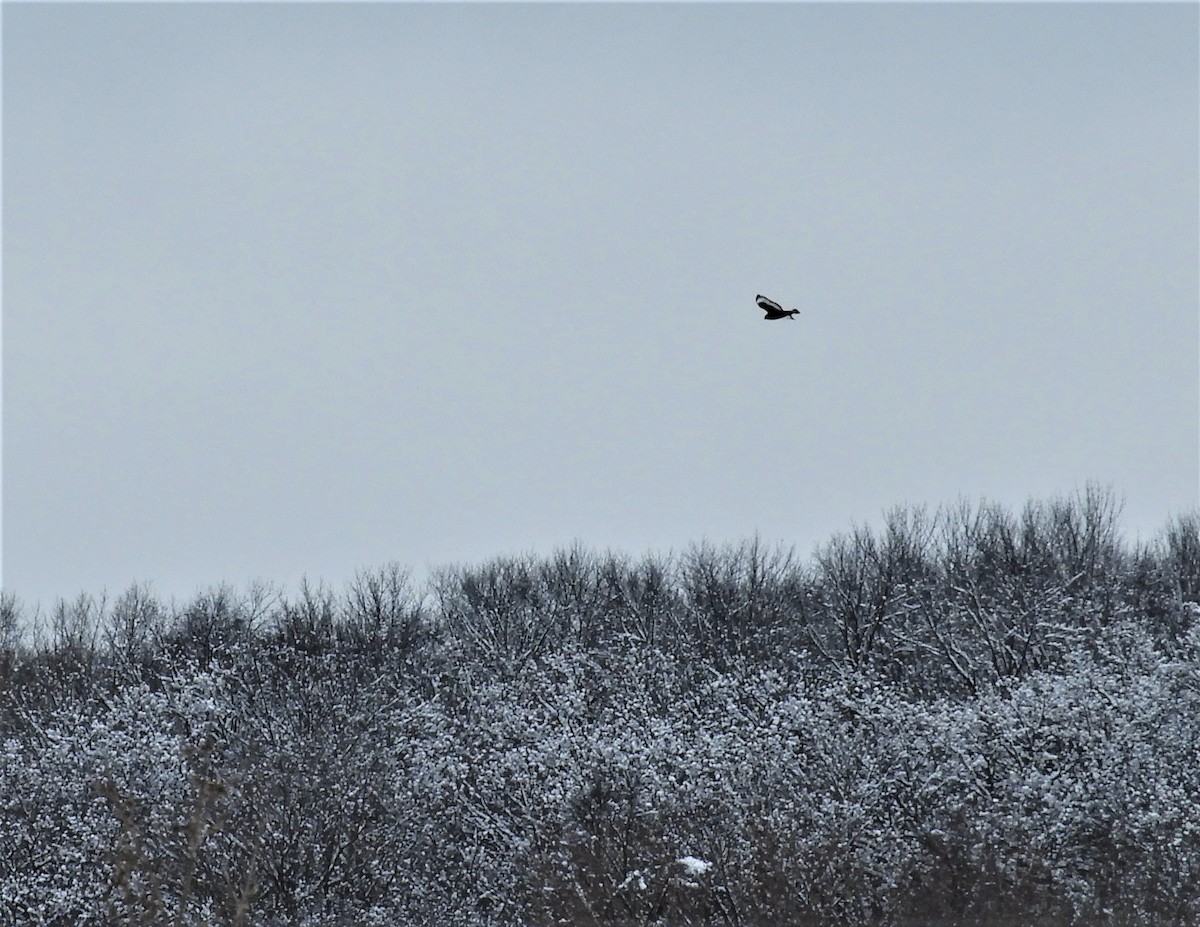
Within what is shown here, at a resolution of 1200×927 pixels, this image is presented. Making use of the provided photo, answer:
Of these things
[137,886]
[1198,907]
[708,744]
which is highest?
[708,744]

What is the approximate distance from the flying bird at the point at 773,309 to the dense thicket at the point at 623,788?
7.01 meters

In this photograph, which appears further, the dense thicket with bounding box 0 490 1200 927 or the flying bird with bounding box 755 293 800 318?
the dense thicket with bounding box 0 490 1200 927

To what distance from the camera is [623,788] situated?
26719mm

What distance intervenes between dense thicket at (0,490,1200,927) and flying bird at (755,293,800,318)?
7012 mm

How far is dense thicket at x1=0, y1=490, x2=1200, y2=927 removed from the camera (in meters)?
22.1

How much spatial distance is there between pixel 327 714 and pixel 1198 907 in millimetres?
20463

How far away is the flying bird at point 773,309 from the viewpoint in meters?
11.8

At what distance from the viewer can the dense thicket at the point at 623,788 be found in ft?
72.6

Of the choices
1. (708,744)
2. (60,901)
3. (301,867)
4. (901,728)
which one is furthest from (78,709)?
(901,728)

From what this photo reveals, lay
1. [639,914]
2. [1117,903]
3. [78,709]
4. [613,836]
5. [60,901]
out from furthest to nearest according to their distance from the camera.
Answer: [78,709], [60,901], [613,836], [639,914], [1117,903]

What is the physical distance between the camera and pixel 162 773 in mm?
29812

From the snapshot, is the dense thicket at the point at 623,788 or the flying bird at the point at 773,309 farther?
the dense thicket at the point at 623,788

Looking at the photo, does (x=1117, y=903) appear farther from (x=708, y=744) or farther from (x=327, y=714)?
(x=327, y=714)

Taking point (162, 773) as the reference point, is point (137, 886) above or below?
below
